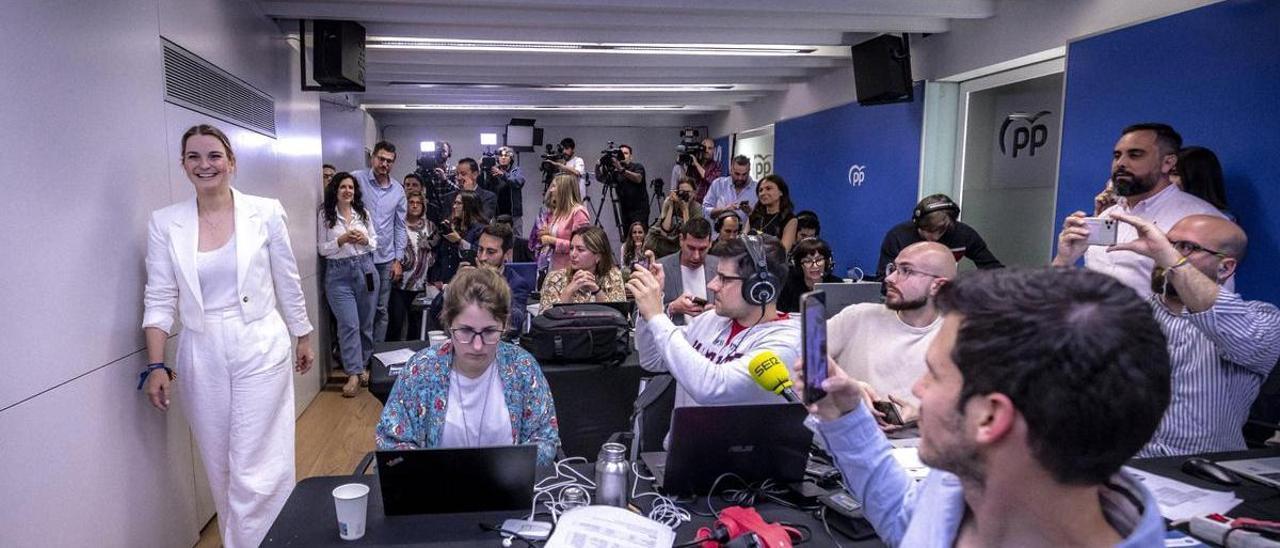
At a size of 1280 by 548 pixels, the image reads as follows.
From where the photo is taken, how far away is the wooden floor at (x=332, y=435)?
362 cm

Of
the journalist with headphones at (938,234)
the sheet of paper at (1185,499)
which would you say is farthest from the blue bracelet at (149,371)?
the journalist with headphones at (938,234)

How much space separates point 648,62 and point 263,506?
496 cm

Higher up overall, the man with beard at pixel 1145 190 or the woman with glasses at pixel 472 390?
the man with beard at pixel 1145 190

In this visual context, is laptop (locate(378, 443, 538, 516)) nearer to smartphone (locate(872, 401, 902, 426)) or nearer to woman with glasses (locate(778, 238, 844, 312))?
smartphone (locate(872, 401, 902, 426))

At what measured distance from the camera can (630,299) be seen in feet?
13.2

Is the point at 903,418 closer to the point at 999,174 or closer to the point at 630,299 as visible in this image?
the point at 630,299

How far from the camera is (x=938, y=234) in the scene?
13.1 feet

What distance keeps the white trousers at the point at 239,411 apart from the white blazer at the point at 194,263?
2.6 inches

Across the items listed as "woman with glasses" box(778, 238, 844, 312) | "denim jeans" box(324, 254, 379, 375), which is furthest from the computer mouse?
"denim jeans" box(324, 254, 379, 375)

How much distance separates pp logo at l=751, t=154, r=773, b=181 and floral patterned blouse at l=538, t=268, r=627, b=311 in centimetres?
535

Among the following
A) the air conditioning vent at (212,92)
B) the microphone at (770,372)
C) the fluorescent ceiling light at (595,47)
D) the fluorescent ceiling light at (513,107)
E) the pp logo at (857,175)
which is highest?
the fluorescent ceiling light at (513,107)

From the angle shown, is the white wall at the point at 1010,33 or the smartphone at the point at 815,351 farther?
the white wall at the point at 1010,33

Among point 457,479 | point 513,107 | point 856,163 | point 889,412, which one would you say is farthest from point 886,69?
point 513,107

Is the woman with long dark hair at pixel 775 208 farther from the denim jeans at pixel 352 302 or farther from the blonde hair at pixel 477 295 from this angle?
the blonde hair at pixel 477 295
